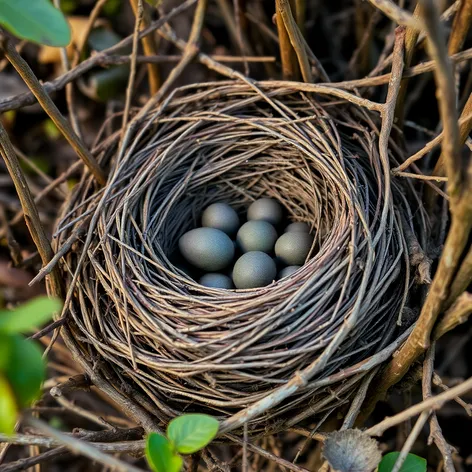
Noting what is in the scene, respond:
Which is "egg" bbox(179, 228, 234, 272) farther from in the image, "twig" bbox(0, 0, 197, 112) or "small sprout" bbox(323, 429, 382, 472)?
"small sprout" bbox(323, 429, 382, 472)

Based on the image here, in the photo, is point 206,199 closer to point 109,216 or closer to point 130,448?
point 109,216

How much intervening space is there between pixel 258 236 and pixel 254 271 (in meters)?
0.15

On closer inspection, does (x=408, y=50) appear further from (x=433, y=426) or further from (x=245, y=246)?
(x=433, y=426)

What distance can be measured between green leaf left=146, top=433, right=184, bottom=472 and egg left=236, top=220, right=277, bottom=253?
78 cm

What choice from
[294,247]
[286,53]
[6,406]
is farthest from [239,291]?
[6,406]

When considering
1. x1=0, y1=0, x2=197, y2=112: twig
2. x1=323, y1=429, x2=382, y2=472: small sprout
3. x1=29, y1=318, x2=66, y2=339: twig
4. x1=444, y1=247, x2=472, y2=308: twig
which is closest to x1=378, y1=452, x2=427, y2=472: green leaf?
x1=323, y1=429, x2=382, y2=472: small sprout

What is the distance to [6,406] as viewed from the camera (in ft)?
2.18

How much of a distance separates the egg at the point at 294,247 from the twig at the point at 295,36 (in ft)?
1.27

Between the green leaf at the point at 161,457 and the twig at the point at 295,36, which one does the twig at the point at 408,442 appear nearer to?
the green leaf at the point at 161,457

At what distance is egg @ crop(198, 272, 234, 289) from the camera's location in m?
1.49

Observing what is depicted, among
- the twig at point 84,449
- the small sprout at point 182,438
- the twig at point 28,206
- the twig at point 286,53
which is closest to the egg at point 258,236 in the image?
the twig at point 286,53

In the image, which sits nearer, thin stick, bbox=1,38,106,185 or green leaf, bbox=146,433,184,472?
green leaf, bbox=146,433,184,472

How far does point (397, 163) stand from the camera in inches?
53.7

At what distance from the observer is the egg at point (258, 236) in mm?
1565
